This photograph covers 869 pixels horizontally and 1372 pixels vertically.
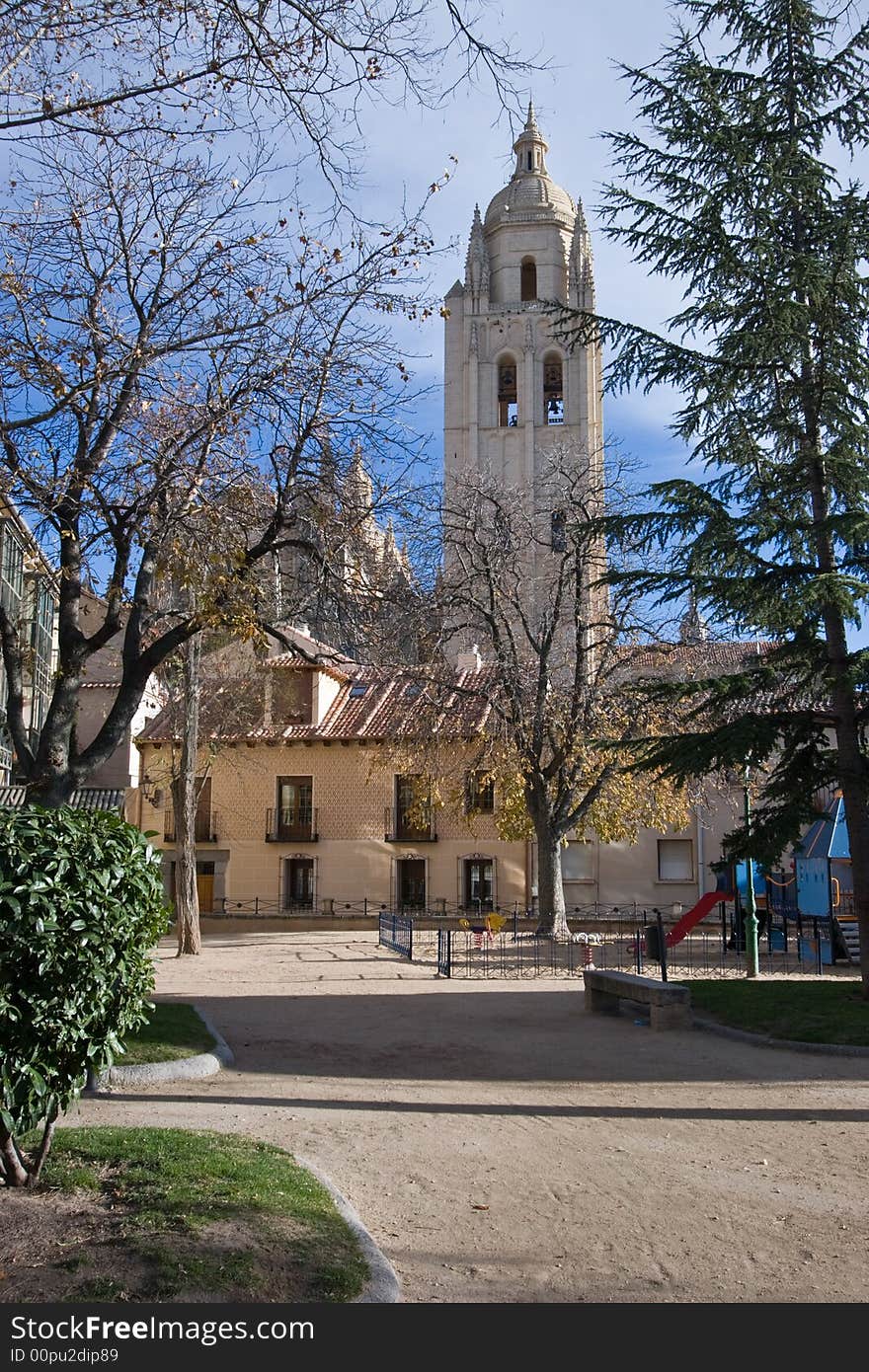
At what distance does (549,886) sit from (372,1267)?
72.4 ft

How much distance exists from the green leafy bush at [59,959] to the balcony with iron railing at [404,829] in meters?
31.7

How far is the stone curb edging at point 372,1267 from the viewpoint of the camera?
4.57 m

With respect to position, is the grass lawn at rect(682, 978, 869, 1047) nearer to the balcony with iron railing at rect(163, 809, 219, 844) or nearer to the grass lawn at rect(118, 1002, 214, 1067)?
the grass lawn at rect(118, 1002, 214, 1067)

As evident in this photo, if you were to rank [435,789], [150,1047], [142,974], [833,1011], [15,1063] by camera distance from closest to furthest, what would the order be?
1. [15,1063]
2. [142,974]
3. [150,1047]
4. [833,1011]
5. [435,789]

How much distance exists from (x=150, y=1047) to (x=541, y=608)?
65.9ft

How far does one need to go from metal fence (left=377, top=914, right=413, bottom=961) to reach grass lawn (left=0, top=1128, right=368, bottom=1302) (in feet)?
55.5

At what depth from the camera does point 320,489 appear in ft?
34.2

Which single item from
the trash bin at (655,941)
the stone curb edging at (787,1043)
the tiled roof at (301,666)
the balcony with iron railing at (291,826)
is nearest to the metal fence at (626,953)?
the trash bin at (655,941)

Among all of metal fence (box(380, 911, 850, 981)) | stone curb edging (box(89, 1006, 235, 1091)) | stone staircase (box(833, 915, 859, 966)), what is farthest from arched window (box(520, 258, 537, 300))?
stone curb edging (box(89, 1006, 235, 1091))

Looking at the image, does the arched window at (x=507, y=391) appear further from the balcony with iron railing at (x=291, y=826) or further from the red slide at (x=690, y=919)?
the red slide at (x=690, y=919)

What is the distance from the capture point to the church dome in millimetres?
74250

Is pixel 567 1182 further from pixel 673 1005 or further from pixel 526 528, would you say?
pixel 526 528

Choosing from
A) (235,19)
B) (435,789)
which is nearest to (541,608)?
(435,789)

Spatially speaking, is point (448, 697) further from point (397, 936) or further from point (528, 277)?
point (528, 277)
